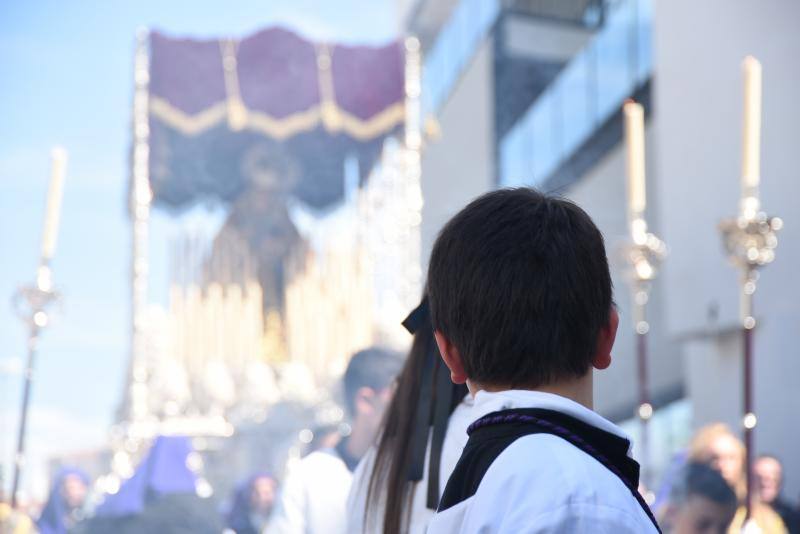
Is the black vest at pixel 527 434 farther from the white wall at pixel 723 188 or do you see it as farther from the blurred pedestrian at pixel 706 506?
the white wall at pixel 723 188

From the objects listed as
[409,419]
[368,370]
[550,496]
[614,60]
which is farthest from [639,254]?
[614,60]

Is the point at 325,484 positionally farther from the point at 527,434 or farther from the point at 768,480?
the point at 768,480

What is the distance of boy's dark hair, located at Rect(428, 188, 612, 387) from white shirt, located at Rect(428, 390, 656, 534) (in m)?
0.07

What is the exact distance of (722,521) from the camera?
2486 mm

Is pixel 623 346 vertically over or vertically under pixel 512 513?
under

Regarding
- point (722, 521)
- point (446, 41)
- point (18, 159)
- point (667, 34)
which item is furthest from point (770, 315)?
point (446, 41)

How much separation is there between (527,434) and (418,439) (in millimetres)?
696

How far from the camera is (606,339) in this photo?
2.78 ft

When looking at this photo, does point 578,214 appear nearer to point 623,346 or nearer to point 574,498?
point 574,498

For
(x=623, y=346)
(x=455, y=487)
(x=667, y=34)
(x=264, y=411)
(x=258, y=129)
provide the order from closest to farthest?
(x=455, y=487) < (x=264, y=411) < (x=667, y=34) < (x=258, y=129) < (x=623, y=346)

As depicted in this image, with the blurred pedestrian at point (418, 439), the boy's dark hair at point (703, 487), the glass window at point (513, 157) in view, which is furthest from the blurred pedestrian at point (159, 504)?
the glass window at point (513, 157)

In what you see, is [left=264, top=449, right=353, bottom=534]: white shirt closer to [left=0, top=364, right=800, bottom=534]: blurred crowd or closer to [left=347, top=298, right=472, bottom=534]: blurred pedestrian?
[left=0, top=364, right=800, bottom=534]: blurred crowd

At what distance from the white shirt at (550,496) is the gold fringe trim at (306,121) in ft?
19.8

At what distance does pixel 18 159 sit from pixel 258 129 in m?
1.89
